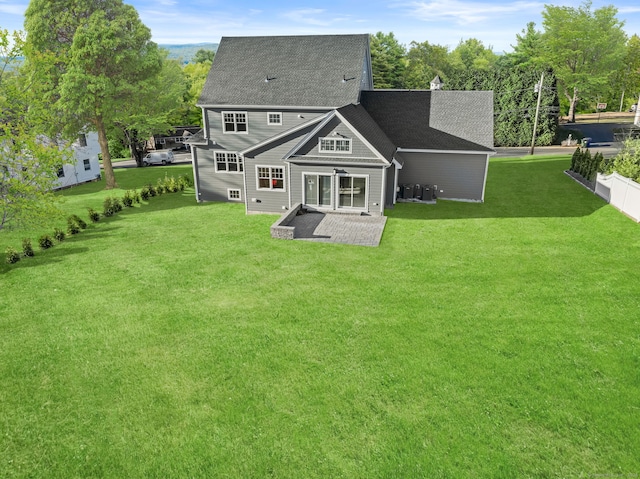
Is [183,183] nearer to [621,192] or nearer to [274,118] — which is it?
[274,118]

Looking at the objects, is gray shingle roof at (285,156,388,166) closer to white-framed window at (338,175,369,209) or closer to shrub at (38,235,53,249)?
white-framed window at (338,175,369,209)

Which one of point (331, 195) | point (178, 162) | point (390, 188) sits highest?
point (390, 188)

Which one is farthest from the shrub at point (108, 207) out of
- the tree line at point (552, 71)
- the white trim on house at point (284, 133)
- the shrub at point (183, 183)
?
the tree line at point (552, 71)

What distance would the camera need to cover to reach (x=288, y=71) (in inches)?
1099

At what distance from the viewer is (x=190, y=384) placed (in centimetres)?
1084

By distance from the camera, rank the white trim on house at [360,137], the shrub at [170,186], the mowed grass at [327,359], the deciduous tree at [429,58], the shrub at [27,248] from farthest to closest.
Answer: the deciduous tree at [429,58] < the shrub at [170,186] < the white trim on house at [360,137] < the shrub at [27,248] < the mowed grass at [327,359]

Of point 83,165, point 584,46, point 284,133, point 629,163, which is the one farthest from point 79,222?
point 584,46

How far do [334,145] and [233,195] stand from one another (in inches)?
374

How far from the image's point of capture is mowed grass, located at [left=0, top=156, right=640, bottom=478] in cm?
880

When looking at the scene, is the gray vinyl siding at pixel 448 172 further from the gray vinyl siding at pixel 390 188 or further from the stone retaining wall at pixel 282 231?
the stone retaining wall at pixel 282 231

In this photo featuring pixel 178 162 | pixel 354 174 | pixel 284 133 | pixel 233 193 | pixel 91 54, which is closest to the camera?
pixel 354 174

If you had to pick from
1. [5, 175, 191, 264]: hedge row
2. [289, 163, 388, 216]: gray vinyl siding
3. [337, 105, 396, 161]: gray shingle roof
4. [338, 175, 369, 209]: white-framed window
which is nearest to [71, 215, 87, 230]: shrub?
[5, 175, 191, 264]: hedge row

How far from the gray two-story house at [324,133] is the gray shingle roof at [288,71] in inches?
2.9

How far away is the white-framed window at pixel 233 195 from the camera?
95.0 feet
